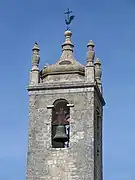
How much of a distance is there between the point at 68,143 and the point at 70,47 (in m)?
3.93

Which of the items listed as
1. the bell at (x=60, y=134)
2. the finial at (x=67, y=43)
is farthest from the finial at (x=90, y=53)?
the bell at (x=60, y=134)

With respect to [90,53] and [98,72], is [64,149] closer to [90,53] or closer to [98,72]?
[90,53]

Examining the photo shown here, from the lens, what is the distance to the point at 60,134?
23.9 metres

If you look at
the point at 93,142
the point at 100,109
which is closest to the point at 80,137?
the point at 93,142

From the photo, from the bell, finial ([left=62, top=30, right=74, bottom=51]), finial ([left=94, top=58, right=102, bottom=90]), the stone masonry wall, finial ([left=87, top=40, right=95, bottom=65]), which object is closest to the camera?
the stone masonry wall

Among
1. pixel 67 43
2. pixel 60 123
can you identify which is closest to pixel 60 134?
pixel 60 123

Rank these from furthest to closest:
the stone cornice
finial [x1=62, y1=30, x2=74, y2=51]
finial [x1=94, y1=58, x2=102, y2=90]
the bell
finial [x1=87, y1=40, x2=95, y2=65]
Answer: finial [x1=94, y1=58, x2=102, y2=90]
finial [x1=62, y1=30, x2=74, y2=51]
finial [x1=87, y1=40, x2=95, y2=65]
the stone cornice
the bell

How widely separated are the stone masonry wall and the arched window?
27 cm

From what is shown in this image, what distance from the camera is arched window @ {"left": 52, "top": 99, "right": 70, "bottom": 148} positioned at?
2400 centimetres

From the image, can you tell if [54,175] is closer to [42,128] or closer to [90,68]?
[42,128]

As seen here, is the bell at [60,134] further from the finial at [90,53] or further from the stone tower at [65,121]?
the finial at [90,53]

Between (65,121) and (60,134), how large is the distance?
2.01 ft

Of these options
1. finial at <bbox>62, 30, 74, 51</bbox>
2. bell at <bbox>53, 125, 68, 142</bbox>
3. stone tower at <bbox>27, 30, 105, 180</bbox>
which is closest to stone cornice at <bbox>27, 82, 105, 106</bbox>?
stone tower at <bbox>27, 30, 105, 180</bbox>

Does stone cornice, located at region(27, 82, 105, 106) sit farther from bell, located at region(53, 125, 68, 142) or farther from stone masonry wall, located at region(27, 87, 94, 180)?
bell, located at region(53, 125, 68, 142)
